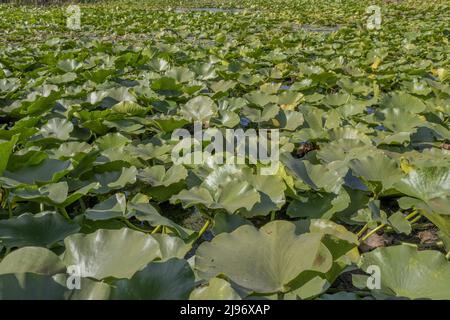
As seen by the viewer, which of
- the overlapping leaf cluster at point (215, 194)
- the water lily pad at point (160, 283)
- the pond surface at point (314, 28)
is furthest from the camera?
the pond surface at point (314, 28)

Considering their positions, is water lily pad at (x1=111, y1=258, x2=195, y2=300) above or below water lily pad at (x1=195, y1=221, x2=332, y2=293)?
above

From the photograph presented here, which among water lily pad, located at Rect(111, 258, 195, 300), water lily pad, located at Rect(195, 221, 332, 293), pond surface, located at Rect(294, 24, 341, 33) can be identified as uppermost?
water lily pad, located at Rect(111, 258, 195, 300)

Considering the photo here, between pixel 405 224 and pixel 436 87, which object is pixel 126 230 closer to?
pixel 405 224

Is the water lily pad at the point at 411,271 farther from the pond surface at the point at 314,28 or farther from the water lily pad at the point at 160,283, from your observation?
the pond surface at the point at 314,28

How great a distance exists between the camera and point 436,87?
2562 millimetres

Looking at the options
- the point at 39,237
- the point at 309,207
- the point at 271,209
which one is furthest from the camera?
the point at 309,207

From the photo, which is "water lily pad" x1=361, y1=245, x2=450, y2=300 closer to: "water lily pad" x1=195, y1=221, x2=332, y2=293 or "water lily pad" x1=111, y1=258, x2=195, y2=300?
"water lily pad" x1=195, y1=221, x2=332, y2=293

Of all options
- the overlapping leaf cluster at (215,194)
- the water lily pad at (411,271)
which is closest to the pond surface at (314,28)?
the overlapping leaf cluster at (215,194)

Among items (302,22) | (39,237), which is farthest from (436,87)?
(302,22)

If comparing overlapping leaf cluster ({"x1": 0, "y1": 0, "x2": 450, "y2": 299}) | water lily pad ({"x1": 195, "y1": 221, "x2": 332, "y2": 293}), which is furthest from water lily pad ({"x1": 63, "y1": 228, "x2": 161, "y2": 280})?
water lily pad ({"x1": 195, "y1": 221, "x2": 332, "y2": 293})

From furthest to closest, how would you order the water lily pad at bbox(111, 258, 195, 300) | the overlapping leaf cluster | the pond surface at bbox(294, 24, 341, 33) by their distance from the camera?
the pond surface at bbox(294, 24, 341, 33) < the overlapping leaf cluster < the water lily pad at bbox(111, 258, 195, 300)

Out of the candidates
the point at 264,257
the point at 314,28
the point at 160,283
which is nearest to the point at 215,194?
the point at 264,257

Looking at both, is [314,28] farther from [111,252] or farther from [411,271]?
[111,252]

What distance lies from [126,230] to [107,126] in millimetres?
1109
